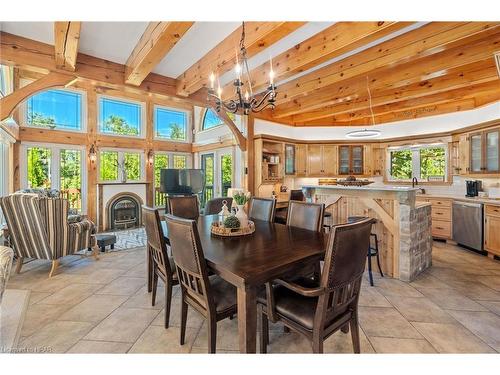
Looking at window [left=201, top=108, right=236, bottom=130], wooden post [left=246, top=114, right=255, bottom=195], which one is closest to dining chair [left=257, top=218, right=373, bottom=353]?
wooden post [left=246, top=114, right=255, bottom=195]

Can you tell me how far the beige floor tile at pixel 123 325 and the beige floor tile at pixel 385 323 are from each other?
6.36ft

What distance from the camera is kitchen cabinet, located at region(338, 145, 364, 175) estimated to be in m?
5.94

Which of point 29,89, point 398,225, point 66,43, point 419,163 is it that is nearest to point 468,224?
point 419,163

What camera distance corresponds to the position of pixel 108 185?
6.30 meters

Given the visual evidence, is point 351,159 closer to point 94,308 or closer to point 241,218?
point 241,218

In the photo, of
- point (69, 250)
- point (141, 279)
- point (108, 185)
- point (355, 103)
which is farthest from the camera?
point (108, 185)

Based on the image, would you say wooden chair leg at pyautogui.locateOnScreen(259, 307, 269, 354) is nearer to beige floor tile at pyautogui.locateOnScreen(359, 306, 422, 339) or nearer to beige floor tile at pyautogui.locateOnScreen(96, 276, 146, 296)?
beige floor tile at pyautogui.locateOnScreen(359, 306, 422, 339)

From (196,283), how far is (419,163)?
18.9 feet

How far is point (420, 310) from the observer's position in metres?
2.34

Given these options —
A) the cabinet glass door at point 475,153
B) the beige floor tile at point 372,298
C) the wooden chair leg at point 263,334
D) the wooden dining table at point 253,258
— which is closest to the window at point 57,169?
the wooden dining table at point 253,258

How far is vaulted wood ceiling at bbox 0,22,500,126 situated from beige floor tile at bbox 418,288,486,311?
8.66ft
